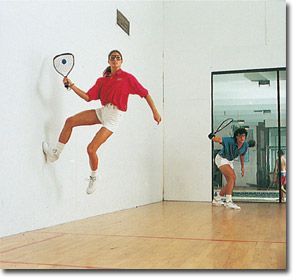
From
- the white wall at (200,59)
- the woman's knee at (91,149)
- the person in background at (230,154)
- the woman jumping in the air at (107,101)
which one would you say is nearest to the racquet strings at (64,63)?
the woman jumping in the air at (107,101)

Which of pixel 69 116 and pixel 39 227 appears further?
pixel 69 116

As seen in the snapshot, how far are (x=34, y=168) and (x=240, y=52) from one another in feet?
13.3

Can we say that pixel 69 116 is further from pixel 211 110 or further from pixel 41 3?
pixel 211 110

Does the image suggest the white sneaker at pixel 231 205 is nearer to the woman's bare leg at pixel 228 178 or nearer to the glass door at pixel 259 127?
the woman's bare leg at pixel 228 178

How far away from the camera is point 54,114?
10.0 feet

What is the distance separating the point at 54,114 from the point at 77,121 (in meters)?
0.24

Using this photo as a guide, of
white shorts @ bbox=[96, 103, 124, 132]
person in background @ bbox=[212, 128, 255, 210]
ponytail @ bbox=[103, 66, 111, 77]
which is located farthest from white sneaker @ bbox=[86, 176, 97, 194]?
person in background @ bbox=[212, 128, 255, 210]

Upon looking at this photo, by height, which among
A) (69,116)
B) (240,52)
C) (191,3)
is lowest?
(69,116)

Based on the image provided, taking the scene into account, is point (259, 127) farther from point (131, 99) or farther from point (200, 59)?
point (131, 99)

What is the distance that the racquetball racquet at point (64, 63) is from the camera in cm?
304

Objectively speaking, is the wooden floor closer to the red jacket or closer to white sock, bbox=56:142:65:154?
white sock, bbox=56:142:65:154

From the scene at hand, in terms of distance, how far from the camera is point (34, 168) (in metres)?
2.79

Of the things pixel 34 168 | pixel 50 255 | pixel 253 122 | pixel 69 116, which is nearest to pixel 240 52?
pixel 253 122

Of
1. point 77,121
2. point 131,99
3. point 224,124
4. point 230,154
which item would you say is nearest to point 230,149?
point 230,154
